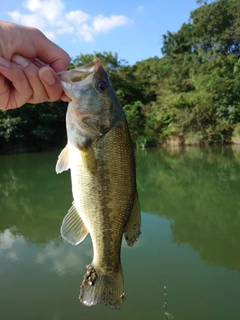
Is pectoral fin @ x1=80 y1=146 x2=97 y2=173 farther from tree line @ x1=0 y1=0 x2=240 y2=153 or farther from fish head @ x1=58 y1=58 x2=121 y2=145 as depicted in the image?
tree line @ x1=0 y1=0 x2=240 y2=153

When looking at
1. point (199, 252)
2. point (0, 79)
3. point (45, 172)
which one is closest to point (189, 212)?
point (199, 252)

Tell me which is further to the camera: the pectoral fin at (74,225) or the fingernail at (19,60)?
the pectoral fin at (74,225)

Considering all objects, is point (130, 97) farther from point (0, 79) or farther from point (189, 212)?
point (0, 79)

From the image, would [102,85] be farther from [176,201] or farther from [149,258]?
[176,201]

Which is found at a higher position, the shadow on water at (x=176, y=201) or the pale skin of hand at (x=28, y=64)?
the pale skin of hand at (x=28, y=64)

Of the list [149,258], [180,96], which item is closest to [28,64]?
[149,258]

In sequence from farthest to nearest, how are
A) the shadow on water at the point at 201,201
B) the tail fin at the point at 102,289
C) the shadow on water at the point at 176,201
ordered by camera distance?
the shadow on water at the point at 176,201, the shadow on water at the point at 201,201, the tail fin at the point at 102,289

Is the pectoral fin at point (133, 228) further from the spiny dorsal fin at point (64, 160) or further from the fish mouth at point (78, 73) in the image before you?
the fish mouth at point (78, 73)

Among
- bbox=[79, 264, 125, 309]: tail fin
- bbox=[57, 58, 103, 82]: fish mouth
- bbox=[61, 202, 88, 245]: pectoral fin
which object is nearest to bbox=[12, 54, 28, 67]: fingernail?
bbox=[57, 58, 103, 82]: fish mouth

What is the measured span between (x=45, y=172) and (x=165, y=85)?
14.6 m

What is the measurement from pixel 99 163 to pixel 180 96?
20.9 meters

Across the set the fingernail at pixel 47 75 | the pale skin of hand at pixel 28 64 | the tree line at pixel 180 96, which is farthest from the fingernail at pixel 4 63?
the tree line at pixel 180 96

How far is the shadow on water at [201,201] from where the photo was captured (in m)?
5.42

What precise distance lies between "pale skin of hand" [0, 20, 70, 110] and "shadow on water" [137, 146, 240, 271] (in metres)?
4.17
